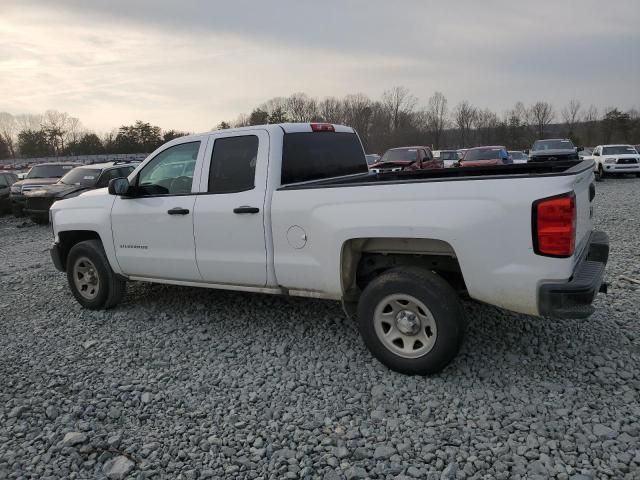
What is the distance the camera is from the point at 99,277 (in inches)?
220

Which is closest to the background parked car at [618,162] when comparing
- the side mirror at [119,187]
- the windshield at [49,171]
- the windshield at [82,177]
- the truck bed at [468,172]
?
the windshield at [82,177]

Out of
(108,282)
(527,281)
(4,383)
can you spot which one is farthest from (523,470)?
(108,282)

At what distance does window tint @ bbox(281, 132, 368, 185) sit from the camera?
4551 millimetres

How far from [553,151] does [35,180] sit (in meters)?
20.9

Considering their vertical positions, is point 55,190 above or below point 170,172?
below

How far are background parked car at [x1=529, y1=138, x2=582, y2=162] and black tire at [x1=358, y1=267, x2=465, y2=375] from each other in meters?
20.6

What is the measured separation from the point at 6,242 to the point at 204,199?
9.76 m

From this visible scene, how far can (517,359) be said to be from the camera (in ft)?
13.1

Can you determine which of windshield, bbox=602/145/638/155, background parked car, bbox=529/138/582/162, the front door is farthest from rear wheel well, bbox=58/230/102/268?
windshield, bbox=602/145/638/155

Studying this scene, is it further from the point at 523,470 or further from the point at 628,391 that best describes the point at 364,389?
the point at 628,391

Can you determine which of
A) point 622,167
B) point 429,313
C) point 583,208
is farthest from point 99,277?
point 622,167

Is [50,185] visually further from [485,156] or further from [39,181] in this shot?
[485,156]

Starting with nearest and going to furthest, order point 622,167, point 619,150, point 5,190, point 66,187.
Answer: point 66,187 → point 5,190 → point 622,167 → point 619,150

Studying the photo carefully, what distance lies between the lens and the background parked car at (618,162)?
23.2 metres
